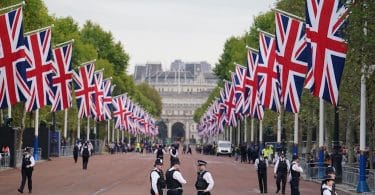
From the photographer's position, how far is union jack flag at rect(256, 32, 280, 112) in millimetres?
49562

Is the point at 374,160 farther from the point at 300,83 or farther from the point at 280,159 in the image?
the point at 280,159

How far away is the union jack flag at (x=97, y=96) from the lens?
241 ft

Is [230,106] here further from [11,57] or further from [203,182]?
[203,182]

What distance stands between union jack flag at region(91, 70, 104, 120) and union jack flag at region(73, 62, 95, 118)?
238 cm

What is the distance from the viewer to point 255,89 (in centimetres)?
5756

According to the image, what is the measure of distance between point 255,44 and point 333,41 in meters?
61.0

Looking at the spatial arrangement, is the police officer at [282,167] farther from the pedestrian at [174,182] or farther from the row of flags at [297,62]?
the pedestrian at [174,182]

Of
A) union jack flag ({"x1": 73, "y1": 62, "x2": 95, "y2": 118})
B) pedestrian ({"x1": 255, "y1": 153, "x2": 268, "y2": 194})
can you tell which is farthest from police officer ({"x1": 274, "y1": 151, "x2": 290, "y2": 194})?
union jack flag ({"x1": 73, "y1": 62, "x2": 95, "y2": 118})

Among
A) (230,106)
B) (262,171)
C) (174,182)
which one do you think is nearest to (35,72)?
(262,171)

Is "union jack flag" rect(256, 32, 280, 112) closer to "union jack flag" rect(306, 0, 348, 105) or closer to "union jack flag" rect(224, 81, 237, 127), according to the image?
"union jack flag" rect(306, 0, 348, 105)

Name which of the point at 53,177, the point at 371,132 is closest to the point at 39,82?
the point at 53,177

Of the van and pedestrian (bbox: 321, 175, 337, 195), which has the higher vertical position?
the van

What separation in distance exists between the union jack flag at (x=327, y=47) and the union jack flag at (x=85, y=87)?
37754 mm

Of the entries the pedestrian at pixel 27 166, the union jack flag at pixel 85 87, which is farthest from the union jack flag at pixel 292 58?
the union jack flag at pixel 85 87
